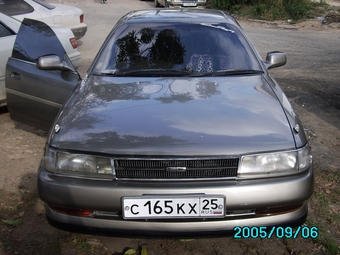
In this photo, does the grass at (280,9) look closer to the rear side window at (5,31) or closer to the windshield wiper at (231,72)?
the rear side window at (5,31)

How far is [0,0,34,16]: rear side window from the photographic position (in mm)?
7652

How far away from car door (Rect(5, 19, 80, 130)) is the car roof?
0.81 meters

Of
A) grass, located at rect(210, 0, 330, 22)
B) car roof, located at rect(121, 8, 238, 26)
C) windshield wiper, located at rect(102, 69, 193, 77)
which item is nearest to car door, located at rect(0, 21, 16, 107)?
car roof, located at rect(121, 8, 238, 26)

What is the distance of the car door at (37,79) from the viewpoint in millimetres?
3866

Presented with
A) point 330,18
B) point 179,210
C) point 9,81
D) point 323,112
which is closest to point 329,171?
point 323,112

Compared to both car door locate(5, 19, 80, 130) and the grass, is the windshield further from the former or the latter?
the grass

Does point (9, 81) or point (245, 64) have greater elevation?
point (245, 64)

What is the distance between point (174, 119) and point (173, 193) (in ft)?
1.67

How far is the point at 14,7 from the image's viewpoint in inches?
311

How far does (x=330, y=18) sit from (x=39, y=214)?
12799mm

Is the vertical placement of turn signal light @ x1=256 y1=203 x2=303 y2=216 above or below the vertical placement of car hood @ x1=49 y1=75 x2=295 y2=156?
below

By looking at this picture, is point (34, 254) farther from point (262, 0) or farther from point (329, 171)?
point (262, 0)

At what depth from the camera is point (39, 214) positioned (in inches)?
130

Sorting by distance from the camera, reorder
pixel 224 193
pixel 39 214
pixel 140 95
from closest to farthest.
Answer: pixel 224 193, pixel 140 95, pixel 39 214
